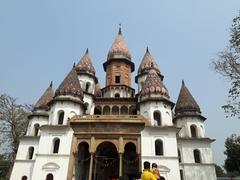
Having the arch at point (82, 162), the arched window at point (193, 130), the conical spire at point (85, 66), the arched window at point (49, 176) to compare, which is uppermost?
the conical spire at point (85, 66)

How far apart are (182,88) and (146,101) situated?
317 inches

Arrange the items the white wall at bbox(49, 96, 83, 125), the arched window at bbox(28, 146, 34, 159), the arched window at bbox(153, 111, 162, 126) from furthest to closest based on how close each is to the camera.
→ the arched window at bbox(28, 146, 34, 159), the arched window at bbox(153, 111, 162, 126), the white wall at bbox(49, 96, 83, 125)

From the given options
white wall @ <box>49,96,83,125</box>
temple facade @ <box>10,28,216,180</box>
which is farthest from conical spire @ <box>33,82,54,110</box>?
white wall @ <box>49,96,83,125</box>

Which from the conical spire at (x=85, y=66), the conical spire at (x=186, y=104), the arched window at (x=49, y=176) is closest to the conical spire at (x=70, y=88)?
the conical spire at (x=85, y=66)

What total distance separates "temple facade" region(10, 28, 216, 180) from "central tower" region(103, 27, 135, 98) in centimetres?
264

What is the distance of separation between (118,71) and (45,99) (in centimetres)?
1128

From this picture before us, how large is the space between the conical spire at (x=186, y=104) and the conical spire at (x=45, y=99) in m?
16.9

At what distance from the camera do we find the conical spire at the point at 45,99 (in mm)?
30047

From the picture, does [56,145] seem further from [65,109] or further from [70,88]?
[70,88]

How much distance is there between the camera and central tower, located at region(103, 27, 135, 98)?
108 ft

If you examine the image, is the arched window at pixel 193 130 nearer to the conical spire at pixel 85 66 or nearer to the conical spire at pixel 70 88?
the conical spire at pixel 70 88

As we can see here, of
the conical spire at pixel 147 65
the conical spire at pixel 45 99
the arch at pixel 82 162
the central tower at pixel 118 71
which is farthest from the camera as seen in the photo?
the conical spire at pixel 147 65

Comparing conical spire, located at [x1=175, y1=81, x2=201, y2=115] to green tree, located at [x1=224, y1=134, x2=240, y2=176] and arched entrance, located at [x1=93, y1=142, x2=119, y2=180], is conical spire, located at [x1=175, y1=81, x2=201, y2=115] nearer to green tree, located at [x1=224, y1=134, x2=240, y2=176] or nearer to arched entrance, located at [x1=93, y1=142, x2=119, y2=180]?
arched entrance, located at [x1=93, y1=142, x2=119, y2=180]

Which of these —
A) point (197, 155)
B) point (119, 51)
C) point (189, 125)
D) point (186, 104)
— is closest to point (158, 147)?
point (197, 155)
